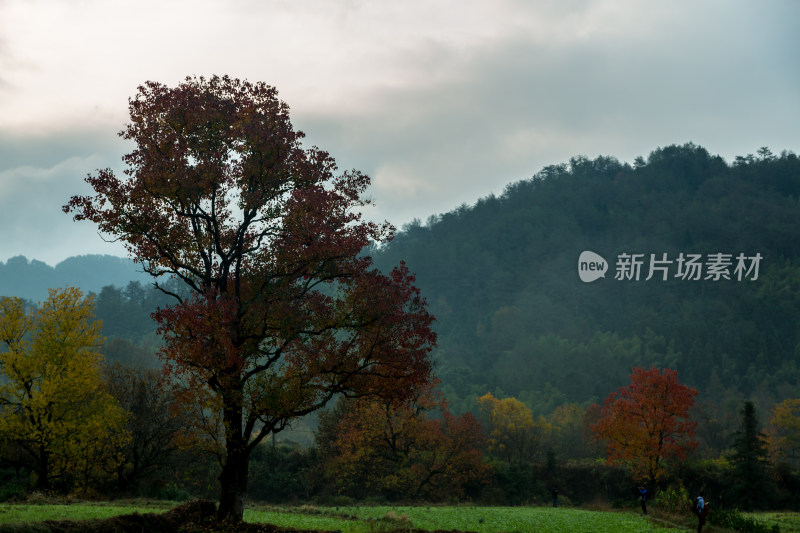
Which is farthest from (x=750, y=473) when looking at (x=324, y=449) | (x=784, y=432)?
(x=784, y=432)

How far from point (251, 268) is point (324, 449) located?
146ft

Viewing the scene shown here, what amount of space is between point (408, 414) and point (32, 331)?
3344 cm

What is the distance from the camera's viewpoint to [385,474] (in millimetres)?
60375

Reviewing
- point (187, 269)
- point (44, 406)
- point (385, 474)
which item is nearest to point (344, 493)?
point (385, 474)

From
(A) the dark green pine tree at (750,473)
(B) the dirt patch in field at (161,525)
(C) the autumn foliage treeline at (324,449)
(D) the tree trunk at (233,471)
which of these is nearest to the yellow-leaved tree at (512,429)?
(C) the autumn foliage treeline at (324,449)

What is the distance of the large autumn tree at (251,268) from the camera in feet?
64.6

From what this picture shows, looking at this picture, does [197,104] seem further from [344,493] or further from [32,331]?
[344,493]

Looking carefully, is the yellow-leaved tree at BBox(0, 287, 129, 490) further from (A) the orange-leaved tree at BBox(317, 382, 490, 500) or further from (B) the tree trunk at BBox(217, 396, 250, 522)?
(A) the orange-leaved tree at BBox(317, 382, 490, 500)

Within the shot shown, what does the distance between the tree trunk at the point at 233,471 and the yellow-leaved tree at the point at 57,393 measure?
64.1 feet

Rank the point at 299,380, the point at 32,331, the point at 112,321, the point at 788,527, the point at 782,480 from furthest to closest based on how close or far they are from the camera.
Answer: the point at 112,321 → the point at 782,480 → the point at 32,331 → the point at 788,527 → the point at 299,380

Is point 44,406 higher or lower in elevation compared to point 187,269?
lower

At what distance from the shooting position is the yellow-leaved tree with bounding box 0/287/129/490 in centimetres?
3612

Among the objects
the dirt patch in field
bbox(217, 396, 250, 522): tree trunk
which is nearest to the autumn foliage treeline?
bbox(217, 396, 250, 522): tree trunk

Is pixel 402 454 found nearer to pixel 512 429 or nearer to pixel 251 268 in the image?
pixel 512 429
